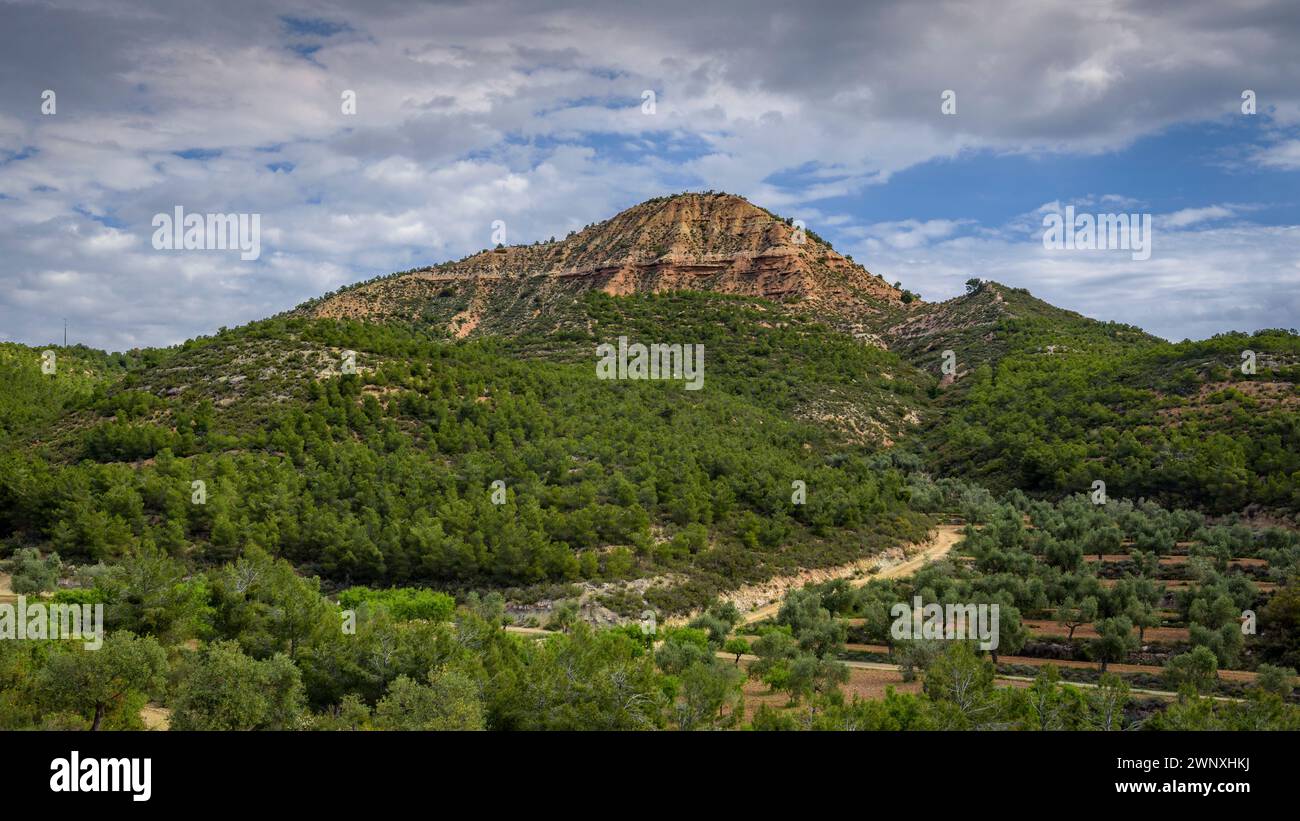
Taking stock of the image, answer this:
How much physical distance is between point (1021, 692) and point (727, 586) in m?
18.2

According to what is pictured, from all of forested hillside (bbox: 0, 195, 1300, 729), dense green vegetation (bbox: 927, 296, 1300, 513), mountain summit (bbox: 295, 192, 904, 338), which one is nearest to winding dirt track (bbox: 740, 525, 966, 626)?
forested hillside (bbox: 0, 195, 1300, 729)

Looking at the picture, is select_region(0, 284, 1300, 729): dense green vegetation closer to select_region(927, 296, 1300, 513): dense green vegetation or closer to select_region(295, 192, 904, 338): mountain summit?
select_region(927, 296, 1300, 513): dense green vegetation

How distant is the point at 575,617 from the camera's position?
29.4m

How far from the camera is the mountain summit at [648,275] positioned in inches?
3696

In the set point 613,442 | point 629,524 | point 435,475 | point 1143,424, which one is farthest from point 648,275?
point 629,524

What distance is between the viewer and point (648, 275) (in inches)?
3853

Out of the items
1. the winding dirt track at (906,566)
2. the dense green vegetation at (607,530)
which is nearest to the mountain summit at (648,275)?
the dense green vegetation at (607,530)

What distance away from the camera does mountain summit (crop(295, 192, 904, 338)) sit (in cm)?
9388

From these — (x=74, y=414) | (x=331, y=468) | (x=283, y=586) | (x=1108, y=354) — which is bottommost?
(x=283, y=586)

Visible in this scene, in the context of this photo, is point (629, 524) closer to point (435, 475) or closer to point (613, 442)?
point (435, 475)

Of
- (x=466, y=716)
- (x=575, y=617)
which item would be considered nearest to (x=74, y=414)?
(x=575, y=617)
